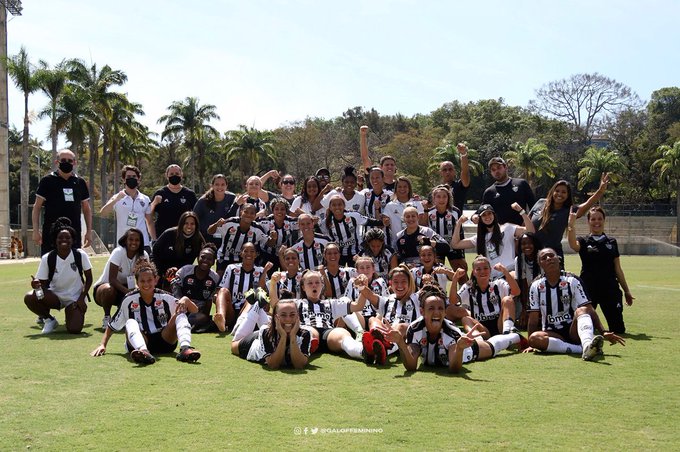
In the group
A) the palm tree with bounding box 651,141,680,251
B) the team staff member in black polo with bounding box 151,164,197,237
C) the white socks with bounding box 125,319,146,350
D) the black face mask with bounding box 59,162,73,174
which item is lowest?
the white socks with bounding box 125,319,146,350

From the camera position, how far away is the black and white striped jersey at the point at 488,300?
835 cm

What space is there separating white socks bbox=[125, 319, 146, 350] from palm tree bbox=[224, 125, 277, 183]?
55.5 m

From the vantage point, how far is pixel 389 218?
10055mm

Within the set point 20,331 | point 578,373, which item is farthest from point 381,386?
point 20,331

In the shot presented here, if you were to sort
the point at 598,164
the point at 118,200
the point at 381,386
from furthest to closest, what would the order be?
the point at 598,164
the point at 118,200
the point at 381,386

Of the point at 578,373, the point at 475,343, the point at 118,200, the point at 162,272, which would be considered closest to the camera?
the point at 578,373

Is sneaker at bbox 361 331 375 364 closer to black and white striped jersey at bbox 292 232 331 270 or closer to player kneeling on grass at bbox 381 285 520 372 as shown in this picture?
player kneeling on grass at bbox 381 285 520 372

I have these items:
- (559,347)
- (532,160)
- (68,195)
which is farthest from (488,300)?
(532,160)

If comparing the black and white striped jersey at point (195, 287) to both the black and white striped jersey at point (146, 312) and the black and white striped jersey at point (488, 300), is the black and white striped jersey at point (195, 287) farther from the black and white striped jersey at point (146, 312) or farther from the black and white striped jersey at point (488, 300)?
the black and white striped jersey at point (488, 300)

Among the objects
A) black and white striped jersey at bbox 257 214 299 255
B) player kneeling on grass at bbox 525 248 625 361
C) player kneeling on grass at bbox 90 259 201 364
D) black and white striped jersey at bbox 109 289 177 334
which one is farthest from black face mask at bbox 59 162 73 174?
player kneeling on grass at bbox 525 248 625 361

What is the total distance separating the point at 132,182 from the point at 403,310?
15.5 ft

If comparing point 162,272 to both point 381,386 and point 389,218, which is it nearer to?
point 389,218

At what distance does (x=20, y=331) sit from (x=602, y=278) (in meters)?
7.33

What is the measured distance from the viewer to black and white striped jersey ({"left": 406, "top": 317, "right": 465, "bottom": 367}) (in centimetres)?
679
